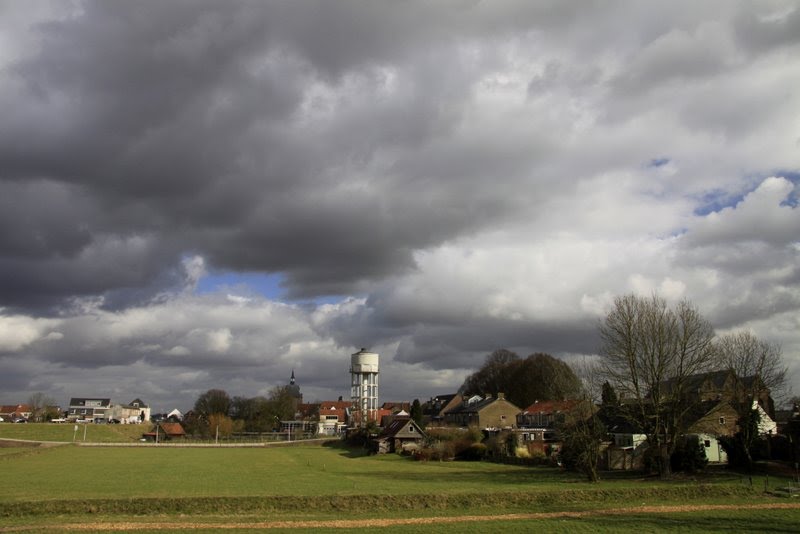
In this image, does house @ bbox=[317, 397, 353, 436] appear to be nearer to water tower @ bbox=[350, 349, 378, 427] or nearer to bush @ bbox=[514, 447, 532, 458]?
water tower @ bbox=[350, 349, 378, 427]

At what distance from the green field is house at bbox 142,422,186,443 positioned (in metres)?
84.0

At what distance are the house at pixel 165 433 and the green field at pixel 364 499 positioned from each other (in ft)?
276

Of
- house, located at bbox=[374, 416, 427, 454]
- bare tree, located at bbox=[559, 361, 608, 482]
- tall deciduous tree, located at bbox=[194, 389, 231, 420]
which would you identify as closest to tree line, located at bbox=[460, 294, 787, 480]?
bare tree, located at bbox=[559, 361, 608, 482]

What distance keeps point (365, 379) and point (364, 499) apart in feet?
309

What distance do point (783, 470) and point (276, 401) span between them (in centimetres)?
13008

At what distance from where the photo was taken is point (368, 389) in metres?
123

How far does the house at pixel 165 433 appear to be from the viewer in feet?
423

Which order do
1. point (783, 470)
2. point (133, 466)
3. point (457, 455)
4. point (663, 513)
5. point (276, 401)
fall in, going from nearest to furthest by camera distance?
point (663, 513), point (783, 470), point (133, 466), point (457, 455), point (276, 401)

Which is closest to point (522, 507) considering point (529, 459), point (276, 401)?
point (529, 459)

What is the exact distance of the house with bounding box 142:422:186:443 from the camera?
129m

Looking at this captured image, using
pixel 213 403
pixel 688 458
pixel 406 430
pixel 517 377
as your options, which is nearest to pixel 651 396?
pixel 688 458

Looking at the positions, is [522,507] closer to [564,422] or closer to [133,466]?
[564,422]

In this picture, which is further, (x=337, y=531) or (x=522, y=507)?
(x=522, y=507)

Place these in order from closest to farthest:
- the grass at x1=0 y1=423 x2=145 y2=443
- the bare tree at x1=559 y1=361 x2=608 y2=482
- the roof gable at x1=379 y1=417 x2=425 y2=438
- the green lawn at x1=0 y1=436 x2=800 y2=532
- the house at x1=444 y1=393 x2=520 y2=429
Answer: the green lawn at x1=0 y1=436 x2=800 y2=532 → the bare tree at x1=559 y1=361 x2=608 y2=482 → the roof gable at x1=379 y1=417 x2=425 y2=438 → the house at x1=444 y1=393 x2=520 y2=429 → the grass at x1=0 y1=423 x2=145 y2=443
